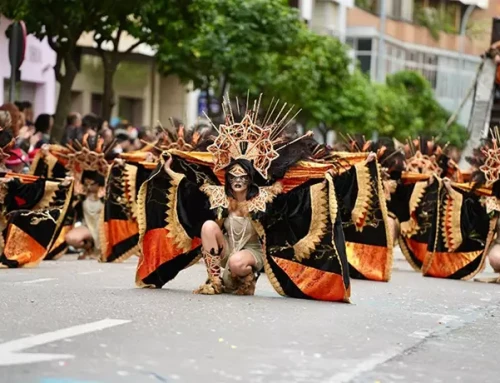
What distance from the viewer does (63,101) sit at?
25.0 m

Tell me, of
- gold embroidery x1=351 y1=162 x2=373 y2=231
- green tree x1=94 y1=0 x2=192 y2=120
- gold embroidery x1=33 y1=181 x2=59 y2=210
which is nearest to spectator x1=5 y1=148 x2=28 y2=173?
gold embroidery x1=33 y1=181 x2=59 y2=210

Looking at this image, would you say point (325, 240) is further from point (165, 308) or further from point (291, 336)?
point (291, 336)

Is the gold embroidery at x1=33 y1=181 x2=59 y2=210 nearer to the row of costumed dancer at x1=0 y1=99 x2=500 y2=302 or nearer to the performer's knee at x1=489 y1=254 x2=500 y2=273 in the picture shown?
the row of costumed dancer at x1=0 y1=99 x2=500 y2=302

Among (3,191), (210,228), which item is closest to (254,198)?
(210,228)

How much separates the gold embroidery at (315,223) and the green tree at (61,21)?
11341 mm

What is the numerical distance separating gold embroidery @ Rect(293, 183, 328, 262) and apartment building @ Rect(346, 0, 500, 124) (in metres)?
52.2

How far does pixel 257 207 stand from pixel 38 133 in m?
9.23

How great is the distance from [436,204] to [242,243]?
18.1 feet

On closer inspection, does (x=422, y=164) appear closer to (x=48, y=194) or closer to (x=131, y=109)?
(x=48, y=194)

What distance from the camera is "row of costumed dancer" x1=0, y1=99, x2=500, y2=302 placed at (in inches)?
511

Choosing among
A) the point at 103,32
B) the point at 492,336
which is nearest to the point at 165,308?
the point at 492,336

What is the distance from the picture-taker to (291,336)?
408 inches

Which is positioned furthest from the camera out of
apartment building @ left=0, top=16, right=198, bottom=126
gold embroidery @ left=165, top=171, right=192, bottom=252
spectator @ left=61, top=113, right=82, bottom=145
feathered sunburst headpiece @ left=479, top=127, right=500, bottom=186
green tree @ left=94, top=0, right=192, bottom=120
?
apartment building @ left=0, top=16, right=198, bottom=126

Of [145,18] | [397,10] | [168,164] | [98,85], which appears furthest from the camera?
[397,10]
